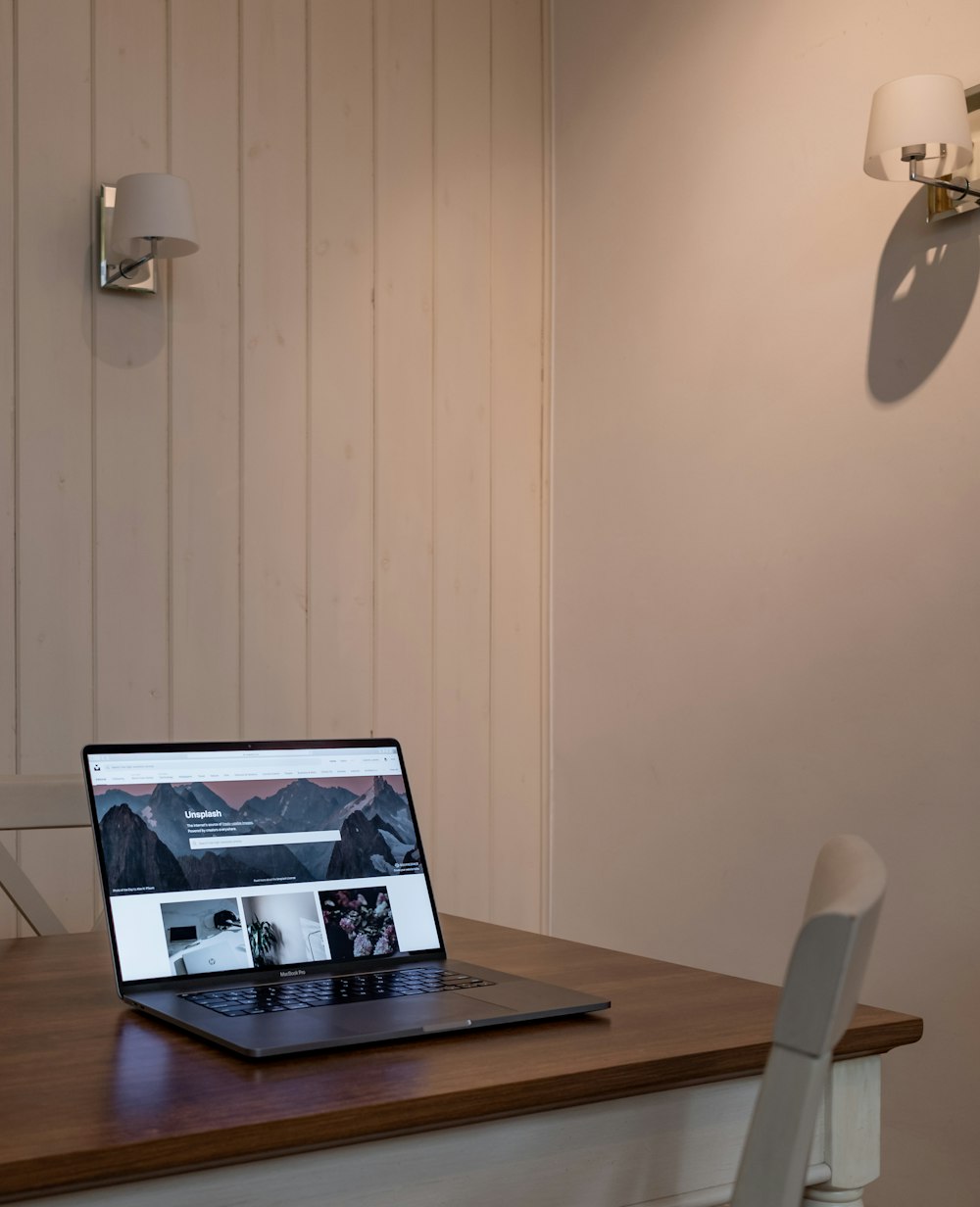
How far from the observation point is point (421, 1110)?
77 centimetres

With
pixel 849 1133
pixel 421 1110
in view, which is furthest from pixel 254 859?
pixel 849 1133

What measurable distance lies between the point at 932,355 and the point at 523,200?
4.02 feet

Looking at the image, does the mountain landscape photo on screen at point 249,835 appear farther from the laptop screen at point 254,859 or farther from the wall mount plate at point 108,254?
the wall mount plate at point 108,254

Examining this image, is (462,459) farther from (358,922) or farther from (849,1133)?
(849,1133)

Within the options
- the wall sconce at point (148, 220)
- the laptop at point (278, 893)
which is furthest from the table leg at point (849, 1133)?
the wall sconce at point (148, 220)

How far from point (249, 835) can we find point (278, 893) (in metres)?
0.06

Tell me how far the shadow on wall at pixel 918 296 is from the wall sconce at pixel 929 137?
4 centimetres

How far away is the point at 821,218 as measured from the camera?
7.36ft

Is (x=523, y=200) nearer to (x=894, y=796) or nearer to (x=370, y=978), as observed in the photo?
(x=894, y=796)

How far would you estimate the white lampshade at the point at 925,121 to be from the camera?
6.03 feet

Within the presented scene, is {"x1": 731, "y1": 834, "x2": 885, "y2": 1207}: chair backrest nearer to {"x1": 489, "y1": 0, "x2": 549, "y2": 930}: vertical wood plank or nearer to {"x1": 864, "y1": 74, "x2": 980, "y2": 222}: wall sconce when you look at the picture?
{"x1": 864, "y1": 74, "x2": 980, "y2": 222}: wall sconce

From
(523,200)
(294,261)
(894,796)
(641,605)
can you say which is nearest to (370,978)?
(894,796)

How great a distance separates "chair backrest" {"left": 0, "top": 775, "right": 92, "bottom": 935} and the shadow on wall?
1.42m

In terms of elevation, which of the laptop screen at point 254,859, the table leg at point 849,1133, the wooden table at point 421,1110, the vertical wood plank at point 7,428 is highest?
the vertical wood plank at point 7,428
